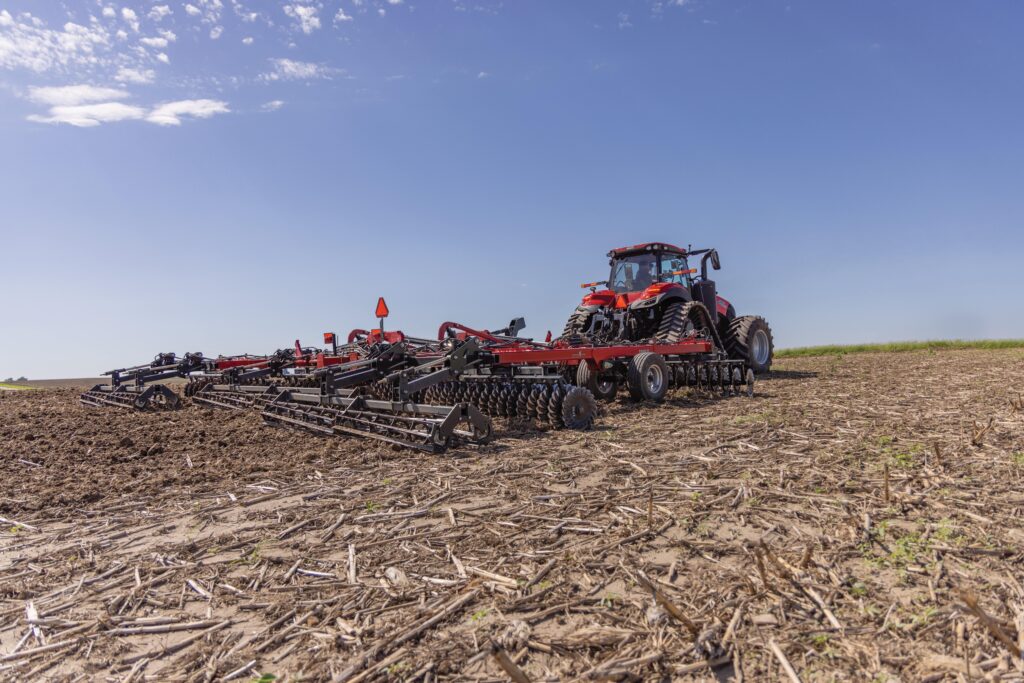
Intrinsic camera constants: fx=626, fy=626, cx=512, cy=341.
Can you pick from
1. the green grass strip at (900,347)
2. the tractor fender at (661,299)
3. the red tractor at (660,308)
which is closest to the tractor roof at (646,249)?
the red tractor at (660,308)

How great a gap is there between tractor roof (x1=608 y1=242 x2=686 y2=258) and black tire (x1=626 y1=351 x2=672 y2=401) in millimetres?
3442

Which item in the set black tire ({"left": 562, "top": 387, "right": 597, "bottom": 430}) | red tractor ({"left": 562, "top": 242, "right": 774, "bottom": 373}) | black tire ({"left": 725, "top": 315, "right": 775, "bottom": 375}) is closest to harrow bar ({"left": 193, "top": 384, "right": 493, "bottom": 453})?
black tire ({"left": 562, "top": 387, "right": 597, "bottom": 430})

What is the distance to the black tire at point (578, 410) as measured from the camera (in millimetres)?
6074

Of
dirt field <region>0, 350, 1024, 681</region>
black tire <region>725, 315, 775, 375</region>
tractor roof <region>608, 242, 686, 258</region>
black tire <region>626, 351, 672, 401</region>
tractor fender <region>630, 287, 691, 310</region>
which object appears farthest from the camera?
black tire <region>725, 315, 775, 375</region>

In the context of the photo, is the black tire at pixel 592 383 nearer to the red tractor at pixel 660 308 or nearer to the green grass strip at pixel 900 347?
the red tractor at pixel 660 308

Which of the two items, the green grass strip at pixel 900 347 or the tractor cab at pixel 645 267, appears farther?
the green grass strip at pixel 900 347

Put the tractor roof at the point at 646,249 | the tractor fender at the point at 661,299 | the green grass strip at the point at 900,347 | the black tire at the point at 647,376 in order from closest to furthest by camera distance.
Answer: the black tire at the point at 647,376 < the tractor fender at the point at 661,299 < the tractor roof at the point at 646,249 < the green grass strip at the point at 900,347

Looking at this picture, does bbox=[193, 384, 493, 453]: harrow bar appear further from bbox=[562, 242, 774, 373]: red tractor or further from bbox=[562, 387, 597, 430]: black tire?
bbox=[562, 242, 774, 373]: red tractor

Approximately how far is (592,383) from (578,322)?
3.07 meters

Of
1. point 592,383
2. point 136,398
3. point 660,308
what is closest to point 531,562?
point 592,383

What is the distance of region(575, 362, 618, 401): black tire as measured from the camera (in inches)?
293

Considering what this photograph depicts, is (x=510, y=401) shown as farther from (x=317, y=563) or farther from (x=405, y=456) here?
(x=317, y=563)

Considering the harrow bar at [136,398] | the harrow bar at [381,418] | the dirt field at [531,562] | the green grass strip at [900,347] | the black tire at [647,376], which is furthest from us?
the green grass strip at [900,347]

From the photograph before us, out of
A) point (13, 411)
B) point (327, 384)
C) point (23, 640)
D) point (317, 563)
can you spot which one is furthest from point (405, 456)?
point (13, 411)
